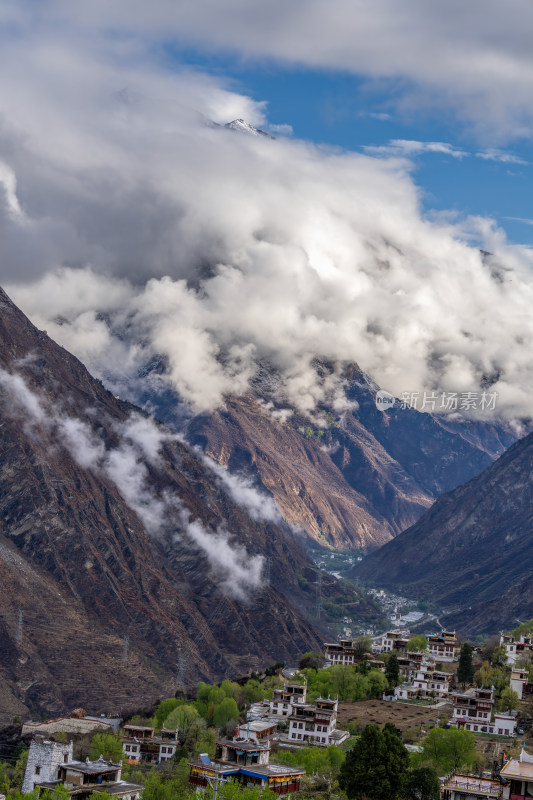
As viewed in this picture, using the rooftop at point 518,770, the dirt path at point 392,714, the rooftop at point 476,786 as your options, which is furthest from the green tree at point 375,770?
the dirt path at point 392,714

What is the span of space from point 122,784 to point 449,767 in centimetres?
4457

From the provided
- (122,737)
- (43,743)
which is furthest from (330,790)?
(122,737)

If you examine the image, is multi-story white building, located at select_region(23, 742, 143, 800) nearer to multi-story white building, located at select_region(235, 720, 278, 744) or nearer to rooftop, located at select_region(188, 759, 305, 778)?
rooftop, located at select_region(188, 759, 305, 778)

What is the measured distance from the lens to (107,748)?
17088cm

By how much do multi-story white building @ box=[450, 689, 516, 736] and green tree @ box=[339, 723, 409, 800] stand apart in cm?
4622

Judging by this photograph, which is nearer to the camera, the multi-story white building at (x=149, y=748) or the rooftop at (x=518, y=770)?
the rooftop at (x=518, y=770)

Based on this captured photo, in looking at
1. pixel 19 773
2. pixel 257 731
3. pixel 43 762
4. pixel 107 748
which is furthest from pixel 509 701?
pixel 43 762

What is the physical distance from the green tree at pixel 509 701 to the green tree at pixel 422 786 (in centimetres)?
6723

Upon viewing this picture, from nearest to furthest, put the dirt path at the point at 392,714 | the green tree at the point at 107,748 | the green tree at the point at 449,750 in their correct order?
1. the green tree at the point at 449,750
2. the green tree at the point at 107,748
3. the dirt path at the point at 392,714

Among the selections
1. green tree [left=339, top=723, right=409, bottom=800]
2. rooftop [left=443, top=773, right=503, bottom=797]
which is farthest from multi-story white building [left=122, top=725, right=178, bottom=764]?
rooftop [left=443, top=773, right=503, bottom=797]

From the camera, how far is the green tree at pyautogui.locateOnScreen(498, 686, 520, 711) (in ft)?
612

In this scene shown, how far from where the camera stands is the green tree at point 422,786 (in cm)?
11950

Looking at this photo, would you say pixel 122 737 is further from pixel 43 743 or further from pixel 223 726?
pixel 43 743

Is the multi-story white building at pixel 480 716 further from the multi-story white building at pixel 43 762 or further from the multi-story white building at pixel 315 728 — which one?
the multi-story white building at pixel 43 762
